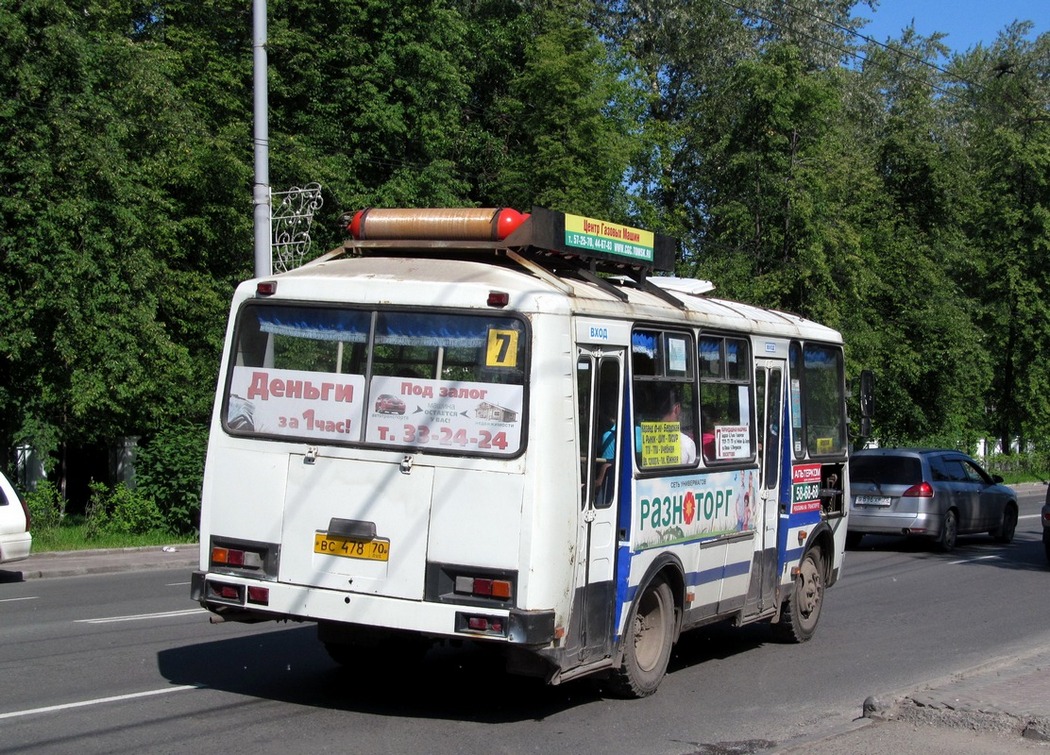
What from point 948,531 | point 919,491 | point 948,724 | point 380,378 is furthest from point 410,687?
point 948,531

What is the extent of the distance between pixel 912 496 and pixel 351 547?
49.2 feet

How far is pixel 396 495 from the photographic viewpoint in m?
7.61

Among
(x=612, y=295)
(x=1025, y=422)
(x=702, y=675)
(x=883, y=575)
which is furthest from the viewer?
(x=1025, y=422)

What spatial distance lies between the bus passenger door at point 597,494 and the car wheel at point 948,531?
14.0m

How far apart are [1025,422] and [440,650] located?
141 ft

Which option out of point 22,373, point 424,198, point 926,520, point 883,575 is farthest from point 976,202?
point 22,373

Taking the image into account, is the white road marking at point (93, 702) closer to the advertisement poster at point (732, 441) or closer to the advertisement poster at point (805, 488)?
the advertisement poster at point (732, 441)

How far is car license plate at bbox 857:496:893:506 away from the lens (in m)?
20.7

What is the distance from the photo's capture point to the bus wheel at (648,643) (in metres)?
8.59

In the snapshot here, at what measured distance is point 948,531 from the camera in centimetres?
2086

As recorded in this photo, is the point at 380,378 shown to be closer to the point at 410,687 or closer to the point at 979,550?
the point at 410,687

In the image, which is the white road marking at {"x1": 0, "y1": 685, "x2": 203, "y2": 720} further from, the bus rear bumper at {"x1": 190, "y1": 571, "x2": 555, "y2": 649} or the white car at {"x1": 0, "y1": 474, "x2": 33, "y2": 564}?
the white car at {"x1": 0, "y1": 474, "x2": 33, "y2": 564}

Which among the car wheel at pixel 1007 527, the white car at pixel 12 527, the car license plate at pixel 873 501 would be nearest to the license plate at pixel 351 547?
the white car at pixel 12 527

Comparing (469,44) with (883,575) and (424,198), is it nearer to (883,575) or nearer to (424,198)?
(424,198)
